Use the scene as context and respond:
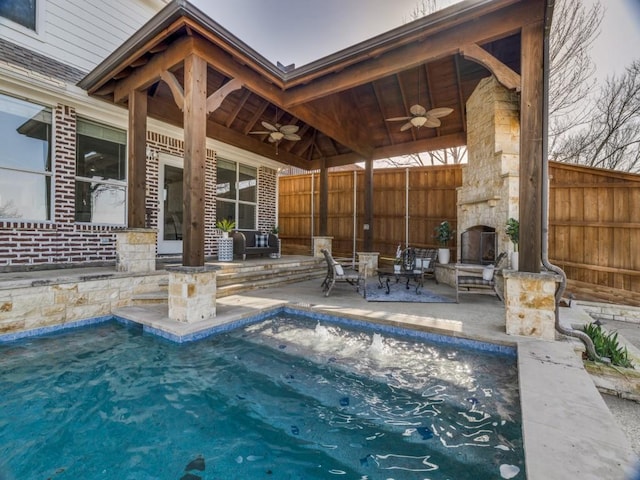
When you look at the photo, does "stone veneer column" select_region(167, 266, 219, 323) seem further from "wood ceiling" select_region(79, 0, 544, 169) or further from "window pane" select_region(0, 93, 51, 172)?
"window pane" select_region(0, 93, 51, 172)

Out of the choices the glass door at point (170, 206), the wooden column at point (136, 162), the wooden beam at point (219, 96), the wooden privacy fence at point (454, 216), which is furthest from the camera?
the glass door at point (170, 206)

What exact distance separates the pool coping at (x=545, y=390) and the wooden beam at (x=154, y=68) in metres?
3.39

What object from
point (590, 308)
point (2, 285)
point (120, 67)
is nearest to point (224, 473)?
point (2, 285)

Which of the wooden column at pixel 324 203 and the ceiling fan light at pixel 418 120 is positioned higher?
the ceiling fan light at pixel 418 120

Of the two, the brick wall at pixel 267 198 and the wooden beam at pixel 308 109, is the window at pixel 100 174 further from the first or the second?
the brick wall at pixel 267 198

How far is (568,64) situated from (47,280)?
13563 mm

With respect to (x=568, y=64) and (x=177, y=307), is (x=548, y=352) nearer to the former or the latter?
(x=177, y=307)

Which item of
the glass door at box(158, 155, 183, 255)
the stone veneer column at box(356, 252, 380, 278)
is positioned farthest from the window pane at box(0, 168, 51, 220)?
the stone veneer column at box(356, 252, 380, 278)

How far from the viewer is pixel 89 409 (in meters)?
2.13

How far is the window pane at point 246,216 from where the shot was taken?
8.70 m

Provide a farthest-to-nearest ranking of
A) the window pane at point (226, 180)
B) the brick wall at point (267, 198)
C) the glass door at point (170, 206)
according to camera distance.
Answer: the brick wall at point (267, 198), the window pane at point (226, 180), the glass door at point (170, 206)

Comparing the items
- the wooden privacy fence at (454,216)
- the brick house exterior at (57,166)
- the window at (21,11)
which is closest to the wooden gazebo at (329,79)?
the brick house exterior at (57,166)

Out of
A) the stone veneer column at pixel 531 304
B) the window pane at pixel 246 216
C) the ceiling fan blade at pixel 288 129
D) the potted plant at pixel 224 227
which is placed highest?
the ceiling fan blade at pixel 288 129

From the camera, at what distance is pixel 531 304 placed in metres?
3.18
